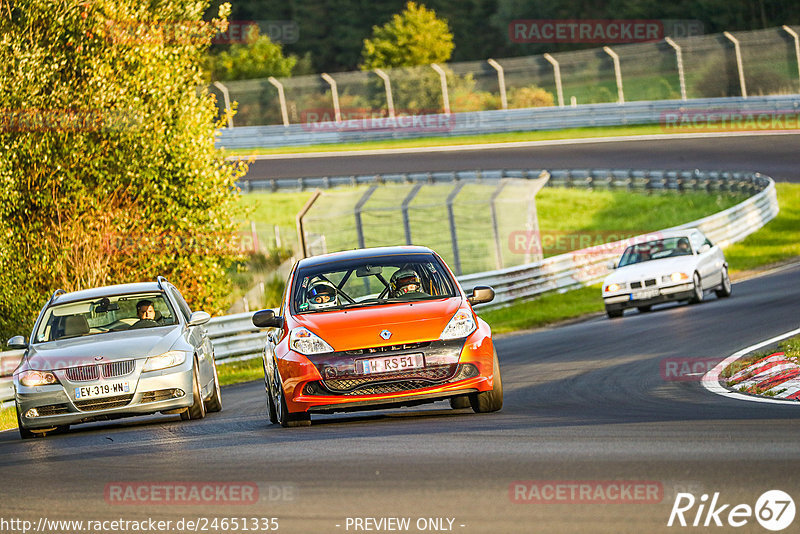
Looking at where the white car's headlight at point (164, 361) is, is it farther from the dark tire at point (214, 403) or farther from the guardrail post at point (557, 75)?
the guardrail post at point (557, 75)

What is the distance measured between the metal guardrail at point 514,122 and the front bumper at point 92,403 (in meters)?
36.0

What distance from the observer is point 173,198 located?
26.3m

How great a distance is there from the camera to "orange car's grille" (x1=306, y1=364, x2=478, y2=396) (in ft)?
33.5

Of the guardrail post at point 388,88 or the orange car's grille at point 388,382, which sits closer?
the orange car's grille at point 388,382

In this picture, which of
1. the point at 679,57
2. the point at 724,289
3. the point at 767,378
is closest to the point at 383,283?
the point at 767,378

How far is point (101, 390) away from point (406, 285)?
125 inches

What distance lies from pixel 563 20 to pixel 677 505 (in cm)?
7557

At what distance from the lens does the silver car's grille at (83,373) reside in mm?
12039

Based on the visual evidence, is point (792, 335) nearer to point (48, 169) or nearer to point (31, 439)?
point (31, 439)

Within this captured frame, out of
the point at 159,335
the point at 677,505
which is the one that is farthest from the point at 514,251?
the point at 677,505

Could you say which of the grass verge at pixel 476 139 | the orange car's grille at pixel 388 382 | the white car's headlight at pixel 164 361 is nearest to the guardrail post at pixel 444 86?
the grass verge at pixel 476 139

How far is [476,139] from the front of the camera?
53.1 m

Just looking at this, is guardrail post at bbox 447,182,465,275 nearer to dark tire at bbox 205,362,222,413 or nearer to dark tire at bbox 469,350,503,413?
dark tire at bbox 205,362,222,413

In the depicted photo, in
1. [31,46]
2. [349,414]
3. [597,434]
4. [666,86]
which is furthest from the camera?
[666,86]
